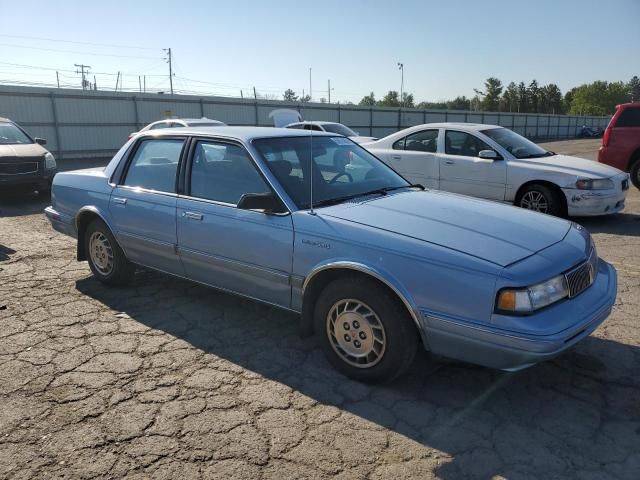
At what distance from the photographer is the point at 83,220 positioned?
522cm

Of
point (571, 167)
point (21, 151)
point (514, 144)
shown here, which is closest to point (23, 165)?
point (21, 151)

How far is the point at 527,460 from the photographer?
103 inches

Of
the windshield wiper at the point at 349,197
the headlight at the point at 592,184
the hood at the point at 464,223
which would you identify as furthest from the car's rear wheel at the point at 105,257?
the headlight at the point at 592,184

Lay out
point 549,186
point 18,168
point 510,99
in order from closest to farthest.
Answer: point 549,186 → point 18,168 → point 510,99

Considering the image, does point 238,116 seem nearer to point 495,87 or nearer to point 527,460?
point 527,460

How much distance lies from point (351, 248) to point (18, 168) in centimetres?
931

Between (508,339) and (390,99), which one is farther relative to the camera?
(390,99)

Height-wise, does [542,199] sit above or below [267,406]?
above

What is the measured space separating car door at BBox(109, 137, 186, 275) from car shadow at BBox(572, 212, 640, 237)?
6.00 m

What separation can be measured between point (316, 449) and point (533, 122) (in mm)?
54528

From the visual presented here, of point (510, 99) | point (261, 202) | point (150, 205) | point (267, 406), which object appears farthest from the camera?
point (510, 99)

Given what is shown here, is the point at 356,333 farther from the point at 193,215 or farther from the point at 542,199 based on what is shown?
the point at 542,199

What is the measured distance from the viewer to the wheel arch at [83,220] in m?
5.02

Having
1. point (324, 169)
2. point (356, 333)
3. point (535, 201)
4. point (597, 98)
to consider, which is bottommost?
point (356, 333)
